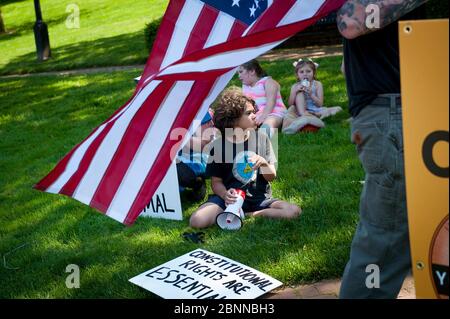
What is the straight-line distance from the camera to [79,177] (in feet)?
11.3

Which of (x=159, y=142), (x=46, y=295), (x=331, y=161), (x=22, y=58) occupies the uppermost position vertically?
(x=22, y=58)

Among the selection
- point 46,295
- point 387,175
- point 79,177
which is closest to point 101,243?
point 46,295

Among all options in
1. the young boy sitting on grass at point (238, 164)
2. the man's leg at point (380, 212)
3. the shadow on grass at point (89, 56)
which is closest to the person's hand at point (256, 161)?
the young boy sitting on grass at point (238, 164)

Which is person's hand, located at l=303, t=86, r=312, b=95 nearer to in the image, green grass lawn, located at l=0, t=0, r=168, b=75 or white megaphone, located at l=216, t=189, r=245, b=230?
white megaphone, located at l=216, t=189, r=245, b=230

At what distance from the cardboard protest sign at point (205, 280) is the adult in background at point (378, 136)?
1130 mm

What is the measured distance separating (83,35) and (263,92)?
13398 millimetres

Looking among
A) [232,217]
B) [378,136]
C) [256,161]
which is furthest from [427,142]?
[256,161]

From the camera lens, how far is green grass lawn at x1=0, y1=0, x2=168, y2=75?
14.7m

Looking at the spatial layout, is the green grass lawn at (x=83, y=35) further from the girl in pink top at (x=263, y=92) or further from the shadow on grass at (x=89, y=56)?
the girl in pink top at (x=263, y=92)

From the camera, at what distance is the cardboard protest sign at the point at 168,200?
5.23 metres

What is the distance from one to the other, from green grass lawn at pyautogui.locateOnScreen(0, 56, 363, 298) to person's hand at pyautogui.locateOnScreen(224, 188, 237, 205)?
219mm

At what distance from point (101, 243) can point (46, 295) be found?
814mm

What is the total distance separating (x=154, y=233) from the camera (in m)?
A: 4.97
